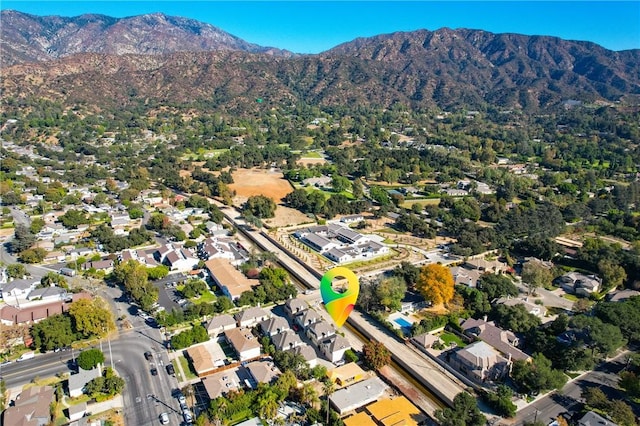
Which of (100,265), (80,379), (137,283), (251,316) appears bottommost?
(80,379)

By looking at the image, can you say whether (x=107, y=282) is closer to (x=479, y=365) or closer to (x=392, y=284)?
(x=392, y=284)

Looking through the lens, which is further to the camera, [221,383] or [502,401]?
[221,383]

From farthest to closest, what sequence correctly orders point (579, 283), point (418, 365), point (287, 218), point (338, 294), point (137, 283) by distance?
1. point (287, 218)
2. point (579, 283)
3. point (137, 283)
4. point (418, 365)
5. point (338, 294)

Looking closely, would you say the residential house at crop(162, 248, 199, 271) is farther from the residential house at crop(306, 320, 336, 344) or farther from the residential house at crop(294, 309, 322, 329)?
the residential house at crop(306, 320, 336, 344)

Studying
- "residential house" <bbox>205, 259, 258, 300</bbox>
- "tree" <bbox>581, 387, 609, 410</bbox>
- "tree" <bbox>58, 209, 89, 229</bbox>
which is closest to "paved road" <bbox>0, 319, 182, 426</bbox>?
"residential house" <bbox>205, 259, 258, 300</bbox>

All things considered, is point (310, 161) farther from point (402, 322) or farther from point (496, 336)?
point (496, 336)

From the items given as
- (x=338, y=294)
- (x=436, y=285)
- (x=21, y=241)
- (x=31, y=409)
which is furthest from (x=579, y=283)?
(x=21, y=241)
